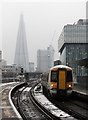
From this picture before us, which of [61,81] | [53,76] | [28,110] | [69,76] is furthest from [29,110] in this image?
[69,76]

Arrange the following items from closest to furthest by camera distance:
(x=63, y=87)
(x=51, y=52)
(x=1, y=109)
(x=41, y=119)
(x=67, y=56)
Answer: (x=41, y=119) → (x=1, y=109) → (x=63, y=87) → (x=67, y=56) → (x=51, y=52)

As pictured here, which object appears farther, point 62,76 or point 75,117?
point 62,76

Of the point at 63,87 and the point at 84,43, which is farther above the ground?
the point at 84,43

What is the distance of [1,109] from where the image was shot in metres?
10.4

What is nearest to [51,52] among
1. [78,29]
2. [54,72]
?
[78,29]

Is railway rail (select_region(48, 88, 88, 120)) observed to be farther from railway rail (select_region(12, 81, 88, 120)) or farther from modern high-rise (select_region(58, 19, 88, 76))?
modern high-rise (select_region(58, 19, 88, 76))

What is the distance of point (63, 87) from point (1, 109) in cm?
Answer: 653

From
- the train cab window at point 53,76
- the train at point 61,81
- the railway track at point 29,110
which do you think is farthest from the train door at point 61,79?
the railway track at point 29,110

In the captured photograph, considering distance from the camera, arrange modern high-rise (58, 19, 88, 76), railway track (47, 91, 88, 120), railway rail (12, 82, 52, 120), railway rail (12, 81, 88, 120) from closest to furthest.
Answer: railway rail (12, 81, 88, 120)
railway rail (12, 82, 52, 120)
railway track (47, 91, 88, 120)
modern high-rise (58, 19, 88, 76)

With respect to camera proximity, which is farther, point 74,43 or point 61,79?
point 74,43

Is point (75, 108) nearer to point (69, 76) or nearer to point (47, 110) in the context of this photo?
point (47, 110)

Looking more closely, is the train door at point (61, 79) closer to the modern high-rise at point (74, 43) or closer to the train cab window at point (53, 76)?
the train cab window at point (53, 76)

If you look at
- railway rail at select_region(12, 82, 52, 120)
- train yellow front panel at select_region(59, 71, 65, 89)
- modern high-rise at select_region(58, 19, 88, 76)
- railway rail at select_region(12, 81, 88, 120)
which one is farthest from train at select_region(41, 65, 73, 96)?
modern high-rise at select_region(58, 19, 88, 76)

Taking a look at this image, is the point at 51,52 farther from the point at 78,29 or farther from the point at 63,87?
the point at 63,87
